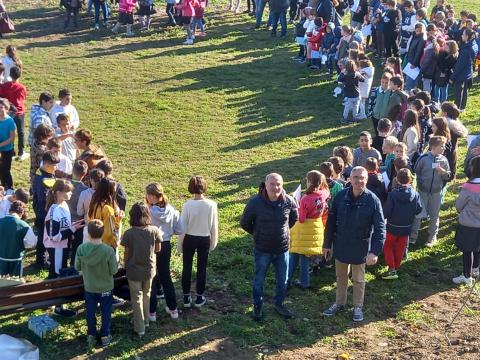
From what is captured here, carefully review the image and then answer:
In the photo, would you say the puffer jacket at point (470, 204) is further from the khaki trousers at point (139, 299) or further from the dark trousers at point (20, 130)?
the dark trousers at point (20, 130)

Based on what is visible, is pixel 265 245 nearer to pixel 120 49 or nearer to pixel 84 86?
pixel 84 86

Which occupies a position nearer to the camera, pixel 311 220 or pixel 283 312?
pixel 283 312

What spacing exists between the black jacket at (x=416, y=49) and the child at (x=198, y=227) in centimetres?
987

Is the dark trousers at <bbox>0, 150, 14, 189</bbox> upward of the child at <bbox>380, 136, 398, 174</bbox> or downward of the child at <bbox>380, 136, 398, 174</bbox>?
downward

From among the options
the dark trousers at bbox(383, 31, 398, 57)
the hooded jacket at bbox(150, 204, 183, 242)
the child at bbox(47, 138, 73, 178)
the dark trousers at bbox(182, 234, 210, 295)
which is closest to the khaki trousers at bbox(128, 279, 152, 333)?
the hooded jacket at bbox(150, 204, 183, 242)

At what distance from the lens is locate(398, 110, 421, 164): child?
37.7ft

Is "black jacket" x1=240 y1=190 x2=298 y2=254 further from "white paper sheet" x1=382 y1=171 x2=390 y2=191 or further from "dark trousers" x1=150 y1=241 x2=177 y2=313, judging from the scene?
"white paper sheet" x1=382 y1=171 x2=390 y2=191

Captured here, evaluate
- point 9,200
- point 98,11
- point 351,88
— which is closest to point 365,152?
point 9,200

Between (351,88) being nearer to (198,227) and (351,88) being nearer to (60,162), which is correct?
(60,162)

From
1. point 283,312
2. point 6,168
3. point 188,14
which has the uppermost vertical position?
point 188,14

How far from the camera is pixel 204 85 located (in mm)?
18609

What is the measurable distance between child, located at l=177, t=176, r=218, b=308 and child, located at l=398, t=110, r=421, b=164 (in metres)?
4.31

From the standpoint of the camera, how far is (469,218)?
941 cm

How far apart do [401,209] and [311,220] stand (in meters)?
1.36
